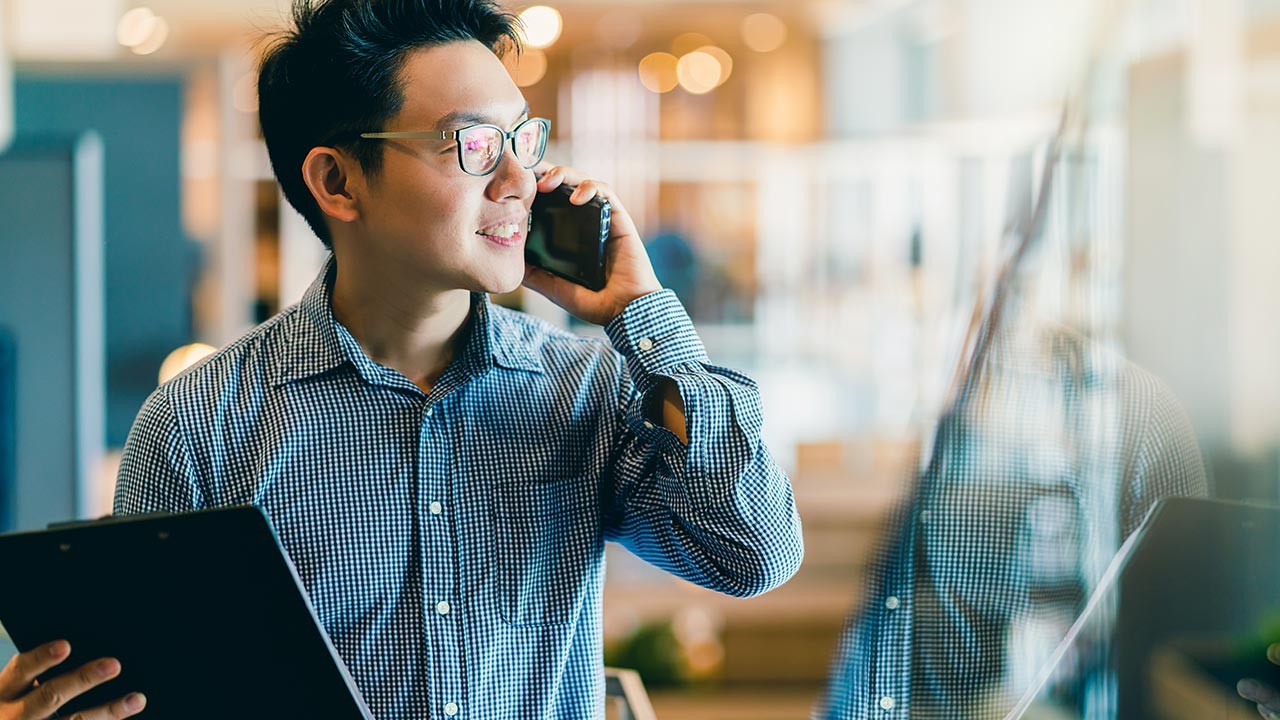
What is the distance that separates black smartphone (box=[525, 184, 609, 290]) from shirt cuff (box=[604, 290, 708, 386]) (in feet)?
0.18

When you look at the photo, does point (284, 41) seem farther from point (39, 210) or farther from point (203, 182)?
point (203, 182)

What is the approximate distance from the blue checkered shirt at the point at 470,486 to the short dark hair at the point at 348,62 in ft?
0.48

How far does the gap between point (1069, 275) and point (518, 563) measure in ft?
1.78

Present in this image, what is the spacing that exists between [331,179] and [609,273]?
0.27 meters

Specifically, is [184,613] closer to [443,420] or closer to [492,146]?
[443,420]

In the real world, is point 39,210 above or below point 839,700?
above

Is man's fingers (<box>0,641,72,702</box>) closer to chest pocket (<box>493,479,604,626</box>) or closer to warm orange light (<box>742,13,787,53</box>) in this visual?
chest pocket (<box>493,479,604,626</box>)

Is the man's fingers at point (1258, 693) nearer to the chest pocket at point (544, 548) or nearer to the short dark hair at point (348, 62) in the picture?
the chest pocket at point (544, 548)

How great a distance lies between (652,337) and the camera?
3.45 feet

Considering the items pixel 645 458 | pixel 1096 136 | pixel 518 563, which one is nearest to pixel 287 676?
pixel 518 563

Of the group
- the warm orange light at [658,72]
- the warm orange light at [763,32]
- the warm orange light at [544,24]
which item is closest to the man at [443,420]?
the warm orange light at [544,24]

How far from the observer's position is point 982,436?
111 centimetres

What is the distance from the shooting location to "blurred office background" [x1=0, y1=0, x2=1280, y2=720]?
0.51 metres

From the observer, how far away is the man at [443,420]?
1.01 metres
